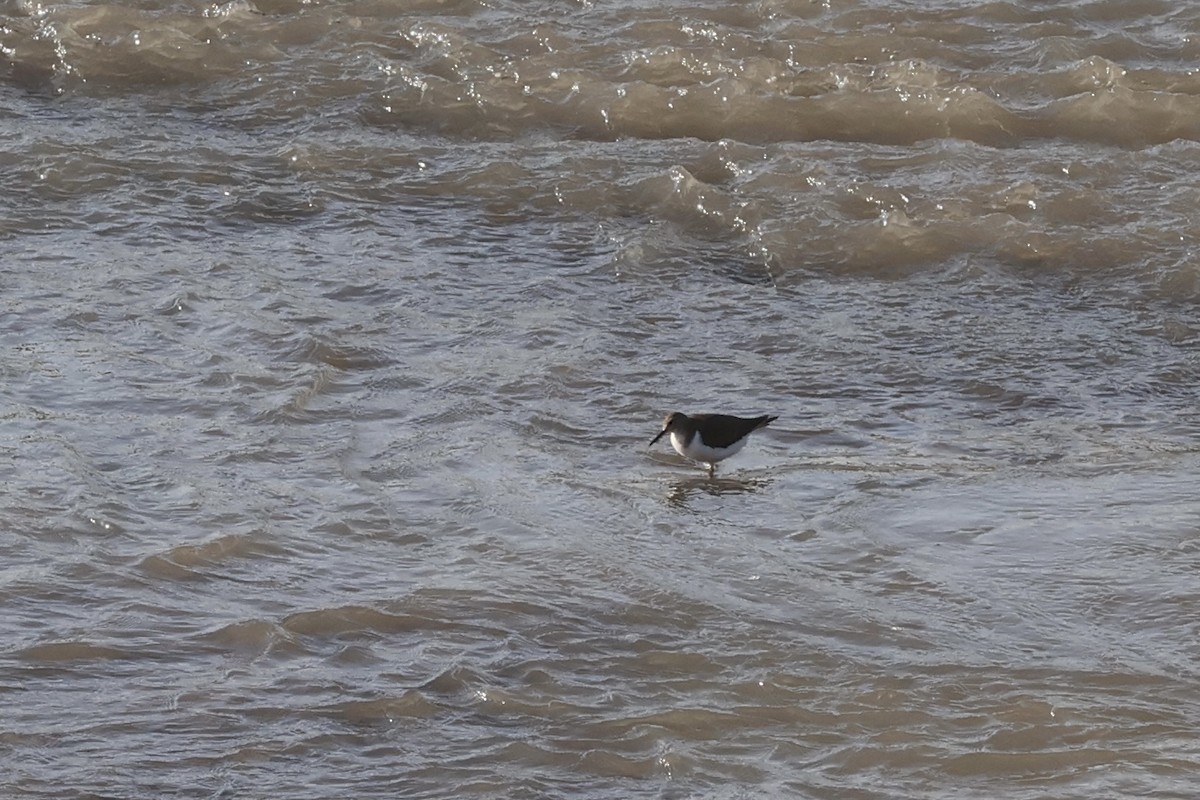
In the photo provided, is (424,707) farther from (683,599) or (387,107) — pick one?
(387,107)

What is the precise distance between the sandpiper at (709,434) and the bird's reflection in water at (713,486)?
6cm

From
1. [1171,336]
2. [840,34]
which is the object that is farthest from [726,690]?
[840,34]

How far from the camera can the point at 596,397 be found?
689cm

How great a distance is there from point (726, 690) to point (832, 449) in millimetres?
1958

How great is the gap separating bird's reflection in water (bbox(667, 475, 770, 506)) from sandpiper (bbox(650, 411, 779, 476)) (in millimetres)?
55

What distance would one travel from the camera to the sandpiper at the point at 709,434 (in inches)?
245

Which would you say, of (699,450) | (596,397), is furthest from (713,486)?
(596,397)

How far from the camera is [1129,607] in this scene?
5191 mm

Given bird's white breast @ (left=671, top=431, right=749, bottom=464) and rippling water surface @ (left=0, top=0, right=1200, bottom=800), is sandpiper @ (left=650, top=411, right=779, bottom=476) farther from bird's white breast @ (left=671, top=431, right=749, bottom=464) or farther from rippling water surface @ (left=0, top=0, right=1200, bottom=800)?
rippling water surface @ (left=0, top=0, right=1200, bottom=800)

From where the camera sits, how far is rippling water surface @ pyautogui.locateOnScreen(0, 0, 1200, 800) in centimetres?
454

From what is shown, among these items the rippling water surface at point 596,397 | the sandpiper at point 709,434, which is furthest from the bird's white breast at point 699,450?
the rippling water surface at point 596,397

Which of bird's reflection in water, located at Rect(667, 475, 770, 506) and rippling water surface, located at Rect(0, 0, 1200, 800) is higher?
rippling water surface, located at Rect(0, 0, 1200, 800)

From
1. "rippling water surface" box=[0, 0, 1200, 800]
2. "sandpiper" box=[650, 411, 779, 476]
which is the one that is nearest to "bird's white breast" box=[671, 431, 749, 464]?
"sandpiper" box=[650, 411, 779, 476]

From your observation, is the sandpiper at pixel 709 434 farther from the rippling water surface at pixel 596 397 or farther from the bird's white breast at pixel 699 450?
the rippling water surface at pixel 596 397
